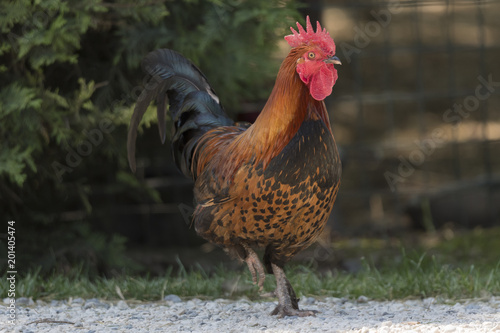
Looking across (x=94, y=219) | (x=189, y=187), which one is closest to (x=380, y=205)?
(x=189, y=187)

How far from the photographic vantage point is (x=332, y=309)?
13.0 ft

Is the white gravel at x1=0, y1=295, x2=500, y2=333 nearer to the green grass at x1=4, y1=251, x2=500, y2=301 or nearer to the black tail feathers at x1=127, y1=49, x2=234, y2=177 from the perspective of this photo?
the green grass at x1=4, y1=251, x2=500, y2=301

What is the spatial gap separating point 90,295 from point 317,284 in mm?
1506

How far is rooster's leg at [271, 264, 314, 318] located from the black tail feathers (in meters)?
0.93

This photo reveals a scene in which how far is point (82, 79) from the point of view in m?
4.61

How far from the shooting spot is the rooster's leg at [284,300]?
3.67 meters

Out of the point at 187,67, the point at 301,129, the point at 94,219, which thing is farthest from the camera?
the point at 94,219

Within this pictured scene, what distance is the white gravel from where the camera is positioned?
3.37 m

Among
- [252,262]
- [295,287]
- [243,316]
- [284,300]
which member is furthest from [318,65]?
[295,287]

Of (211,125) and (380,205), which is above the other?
(211,125)

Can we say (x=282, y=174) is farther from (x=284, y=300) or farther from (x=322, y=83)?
(x=284, y=300)

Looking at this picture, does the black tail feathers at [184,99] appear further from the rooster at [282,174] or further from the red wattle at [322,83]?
the red wattle at [322,83]

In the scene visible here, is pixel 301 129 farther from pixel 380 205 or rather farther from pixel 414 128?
pixel 414 128

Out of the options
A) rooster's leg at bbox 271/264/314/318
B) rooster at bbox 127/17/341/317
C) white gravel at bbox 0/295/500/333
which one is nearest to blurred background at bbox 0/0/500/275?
white gravel at bbox 0/295/500/333
